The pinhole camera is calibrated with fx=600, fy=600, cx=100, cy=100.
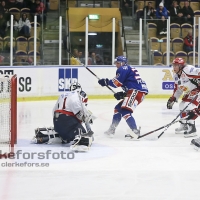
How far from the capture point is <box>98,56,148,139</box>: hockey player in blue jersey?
7.20m

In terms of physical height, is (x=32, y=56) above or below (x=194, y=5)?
below

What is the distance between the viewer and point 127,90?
24.1 feet

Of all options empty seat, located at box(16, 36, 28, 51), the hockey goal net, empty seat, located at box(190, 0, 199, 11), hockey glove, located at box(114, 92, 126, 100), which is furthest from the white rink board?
hockey glove, located at box(114, 92, 126, 100)

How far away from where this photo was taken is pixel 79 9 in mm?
13289

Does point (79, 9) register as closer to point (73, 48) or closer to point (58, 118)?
point (73, 48)

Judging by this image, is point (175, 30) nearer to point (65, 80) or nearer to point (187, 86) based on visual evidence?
point (65, 80)

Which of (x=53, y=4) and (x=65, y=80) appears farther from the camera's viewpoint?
(x=53, y=4)

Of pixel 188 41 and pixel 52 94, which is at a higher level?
pixel 188 41

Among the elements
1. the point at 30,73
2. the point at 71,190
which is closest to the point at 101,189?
the point at 71,190

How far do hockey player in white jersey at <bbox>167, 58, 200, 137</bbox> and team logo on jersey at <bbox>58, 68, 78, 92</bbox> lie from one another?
403cm

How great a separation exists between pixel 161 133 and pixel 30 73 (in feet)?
14.9

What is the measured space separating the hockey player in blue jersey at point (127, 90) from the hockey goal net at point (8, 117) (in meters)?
1.13

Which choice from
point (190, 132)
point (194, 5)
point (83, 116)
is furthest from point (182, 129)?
point (194, 5)

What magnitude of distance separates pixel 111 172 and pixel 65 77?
20.5 feet
